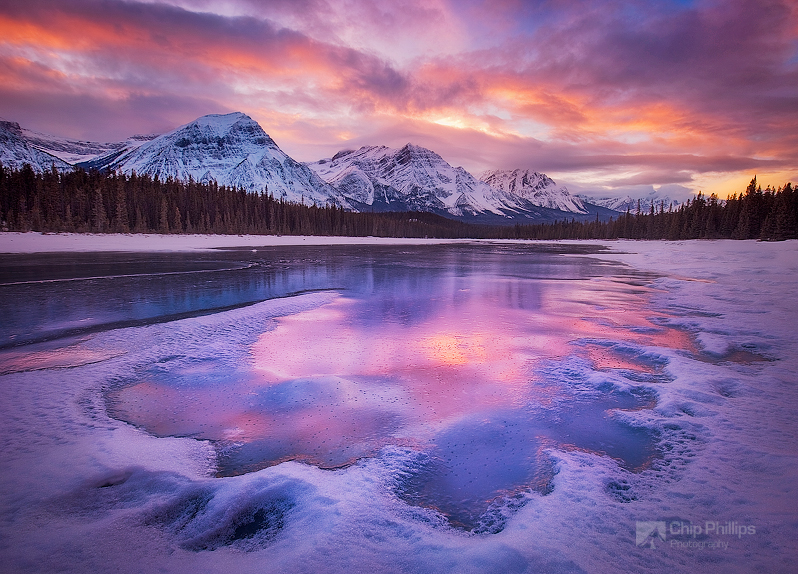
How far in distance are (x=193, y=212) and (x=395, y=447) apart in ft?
368

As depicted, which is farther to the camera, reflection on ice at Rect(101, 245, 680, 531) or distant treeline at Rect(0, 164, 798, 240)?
distant treeline at Rect(0, 164, 798, 240)

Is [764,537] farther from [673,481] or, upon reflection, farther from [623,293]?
[623,293]

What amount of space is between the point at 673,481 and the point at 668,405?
2.21m

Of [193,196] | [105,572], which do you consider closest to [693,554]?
Answer: [105,572]

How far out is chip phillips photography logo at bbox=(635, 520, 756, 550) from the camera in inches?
129

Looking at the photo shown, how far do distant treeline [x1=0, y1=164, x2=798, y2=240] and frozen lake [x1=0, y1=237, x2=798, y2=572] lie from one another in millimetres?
77100

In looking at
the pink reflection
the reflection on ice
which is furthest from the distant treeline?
the reflection on ice

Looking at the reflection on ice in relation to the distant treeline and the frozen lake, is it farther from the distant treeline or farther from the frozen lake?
the distant treeline

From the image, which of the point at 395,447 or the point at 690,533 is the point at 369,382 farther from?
the point at 690,533

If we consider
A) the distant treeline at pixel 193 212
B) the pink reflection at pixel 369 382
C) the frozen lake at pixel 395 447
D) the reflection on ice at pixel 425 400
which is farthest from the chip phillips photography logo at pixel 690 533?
the distant treeline at pixel 193 212

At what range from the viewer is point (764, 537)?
3.24m

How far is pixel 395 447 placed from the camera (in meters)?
4.97

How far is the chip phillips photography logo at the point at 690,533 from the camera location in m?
3.27

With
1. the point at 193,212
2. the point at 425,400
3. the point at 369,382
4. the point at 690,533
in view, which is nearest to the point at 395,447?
the point at 425,400
